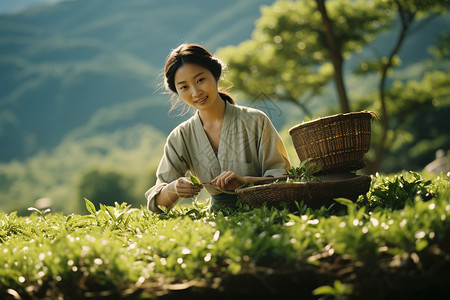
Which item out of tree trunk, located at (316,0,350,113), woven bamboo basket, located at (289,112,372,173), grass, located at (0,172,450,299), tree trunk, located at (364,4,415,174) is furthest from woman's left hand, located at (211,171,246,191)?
tree trunk, located at (364,4,415,174)

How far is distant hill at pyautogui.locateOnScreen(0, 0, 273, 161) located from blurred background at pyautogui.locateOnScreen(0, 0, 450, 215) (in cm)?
33

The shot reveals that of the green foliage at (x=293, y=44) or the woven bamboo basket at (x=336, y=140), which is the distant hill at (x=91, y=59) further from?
the woven bamboo basket at (x=336, y=140)

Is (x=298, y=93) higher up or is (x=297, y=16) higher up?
(x=297, y=16)

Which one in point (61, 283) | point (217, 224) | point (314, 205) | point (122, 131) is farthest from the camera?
point (122, 131)

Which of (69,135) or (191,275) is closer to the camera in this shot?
(191,275)

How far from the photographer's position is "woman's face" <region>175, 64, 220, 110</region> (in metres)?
3.40

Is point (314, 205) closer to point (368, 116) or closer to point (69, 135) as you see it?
point (368, 116)

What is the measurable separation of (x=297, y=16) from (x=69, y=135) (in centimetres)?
8158

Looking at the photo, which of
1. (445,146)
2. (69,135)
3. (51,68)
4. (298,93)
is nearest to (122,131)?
(69,135)

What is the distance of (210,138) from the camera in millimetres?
3688

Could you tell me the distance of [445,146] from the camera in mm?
34938

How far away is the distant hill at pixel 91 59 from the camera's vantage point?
8794 cm

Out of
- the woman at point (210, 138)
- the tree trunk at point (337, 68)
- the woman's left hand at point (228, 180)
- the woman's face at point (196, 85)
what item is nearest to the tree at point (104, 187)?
the tree trunk at point (337, 68)

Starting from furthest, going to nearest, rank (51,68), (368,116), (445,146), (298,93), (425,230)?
(51,68) → (445,146) → (298,93) → (368,116) → (425,230)
